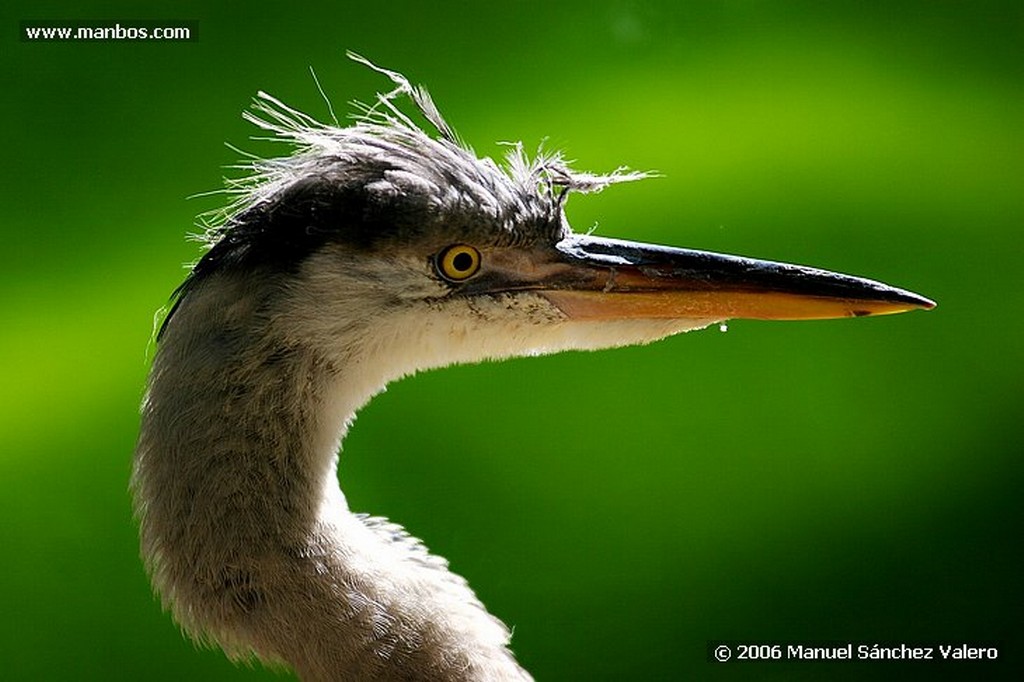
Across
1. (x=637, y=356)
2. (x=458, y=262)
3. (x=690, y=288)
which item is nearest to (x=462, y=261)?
(x=458, y=262)

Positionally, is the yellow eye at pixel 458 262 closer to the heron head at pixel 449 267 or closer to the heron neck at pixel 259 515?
the heron head at pixel 449 267

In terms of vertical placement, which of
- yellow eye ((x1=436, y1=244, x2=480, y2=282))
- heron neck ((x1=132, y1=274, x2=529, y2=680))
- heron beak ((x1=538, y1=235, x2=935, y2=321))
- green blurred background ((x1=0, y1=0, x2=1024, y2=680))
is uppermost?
green blurred background ((x1=0, y1=0, x2=1024, y2=680))

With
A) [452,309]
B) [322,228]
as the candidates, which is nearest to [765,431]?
[452,309]

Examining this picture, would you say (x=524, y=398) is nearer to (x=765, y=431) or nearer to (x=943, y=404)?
(x=765, y=431)

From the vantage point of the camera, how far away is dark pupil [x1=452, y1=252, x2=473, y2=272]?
3.47ft

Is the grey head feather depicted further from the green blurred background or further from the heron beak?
the green blurred background

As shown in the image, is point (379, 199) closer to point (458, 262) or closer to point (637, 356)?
point (458, 262)

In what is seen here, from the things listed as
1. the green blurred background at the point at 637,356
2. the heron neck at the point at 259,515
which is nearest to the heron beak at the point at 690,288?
the heron neck at the point at 259,515

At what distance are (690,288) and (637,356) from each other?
655mm

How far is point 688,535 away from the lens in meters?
1.75

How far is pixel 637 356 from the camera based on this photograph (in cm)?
177

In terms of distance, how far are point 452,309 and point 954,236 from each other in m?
1.08

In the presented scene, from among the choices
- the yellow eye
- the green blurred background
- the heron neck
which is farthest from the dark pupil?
the green blurred background

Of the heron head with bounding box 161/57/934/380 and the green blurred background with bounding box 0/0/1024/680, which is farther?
the green blurred background with bounding box 0/0/1024/680
